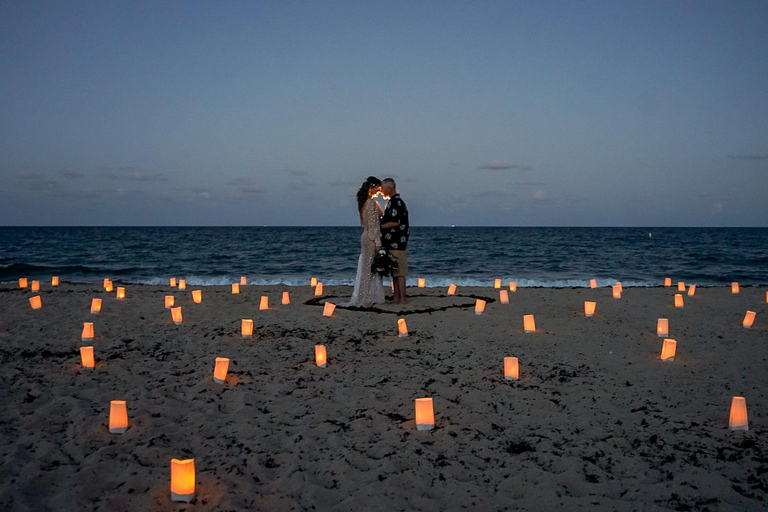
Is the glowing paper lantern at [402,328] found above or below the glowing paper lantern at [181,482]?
above

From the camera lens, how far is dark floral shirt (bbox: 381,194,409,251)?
33.1ft

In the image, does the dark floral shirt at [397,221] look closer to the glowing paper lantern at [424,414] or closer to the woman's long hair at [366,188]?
the woman's long hair at [366,188]

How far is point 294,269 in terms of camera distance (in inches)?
1035

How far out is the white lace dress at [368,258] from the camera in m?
10.0

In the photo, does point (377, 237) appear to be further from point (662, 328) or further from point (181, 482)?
point (181, 482)

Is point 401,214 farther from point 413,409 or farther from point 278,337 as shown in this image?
point 413,409

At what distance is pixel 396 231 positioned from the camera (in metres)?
10.1

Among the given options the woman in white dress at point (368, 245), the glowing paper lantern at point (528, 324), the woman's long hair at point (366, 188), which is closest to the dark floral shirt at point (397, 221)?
the woman in white dress at point (368, 245)

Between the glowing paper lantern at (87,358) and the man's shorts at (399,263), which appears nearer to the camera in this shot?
the glowing paper lantern at (87,358)

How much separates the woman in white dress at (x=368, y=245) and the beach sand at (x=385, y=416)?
1.54 m

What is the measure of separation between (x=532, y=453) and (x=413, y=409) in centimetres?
119

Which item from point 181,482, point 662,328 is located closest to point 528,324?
point 662,328

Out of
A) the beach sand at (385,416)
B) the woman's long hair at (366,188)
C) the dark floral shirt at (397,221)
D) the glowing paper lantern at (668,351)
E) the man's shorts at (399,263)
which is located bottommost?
the beach sand at (385,416)

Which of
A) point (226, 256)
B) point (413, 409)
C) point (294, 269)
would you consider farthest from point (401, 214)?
point (226, 256)
